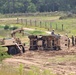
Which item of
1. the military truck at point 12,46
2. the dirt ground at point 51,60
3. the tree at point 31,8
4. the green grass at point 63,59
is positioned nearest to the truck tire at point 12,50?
the military truck at point 12,46

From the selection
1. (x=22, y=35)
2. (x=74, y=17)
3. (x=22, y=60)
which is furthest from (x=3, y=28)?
(x=22, y=60)

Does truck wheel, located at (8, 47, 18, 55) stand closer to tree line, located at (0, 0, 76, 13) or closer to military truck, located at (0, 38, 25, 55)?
military truck, located at (0, 38, 25, 55)

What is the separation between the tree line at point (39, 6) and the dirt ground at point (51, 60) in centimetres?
7070

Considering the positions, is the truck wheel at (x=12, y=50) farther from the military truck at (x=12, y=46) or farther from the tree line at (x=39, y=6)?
the tree line at (x=39, y=6)

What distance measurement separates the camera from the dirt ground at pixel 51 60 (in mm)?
24178

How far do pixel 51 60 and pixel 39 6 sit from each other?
254 ft

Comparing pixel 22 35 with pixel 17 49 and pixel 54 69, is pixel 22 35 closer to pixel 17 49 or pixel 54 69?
pixel 17 49

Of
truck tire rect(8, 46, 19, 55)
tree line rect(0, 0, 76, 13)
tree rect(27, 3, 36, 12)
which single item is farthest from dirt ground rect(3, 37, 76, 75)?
tree line rect(0, 0, 76, 13)

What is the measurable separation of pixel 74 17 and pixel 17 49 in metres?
41.3

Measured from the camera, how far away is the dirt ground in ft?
79.3

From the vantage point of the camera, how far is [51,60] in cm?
2752

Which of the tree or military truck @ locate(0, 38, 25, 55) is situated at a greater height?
military truck @ locate(0, 38, 25, 55)

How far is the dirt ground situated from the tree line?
2784 inches

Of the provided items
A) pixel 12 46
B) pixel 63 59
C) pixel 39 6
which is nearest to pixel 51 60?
pixel 63 59
